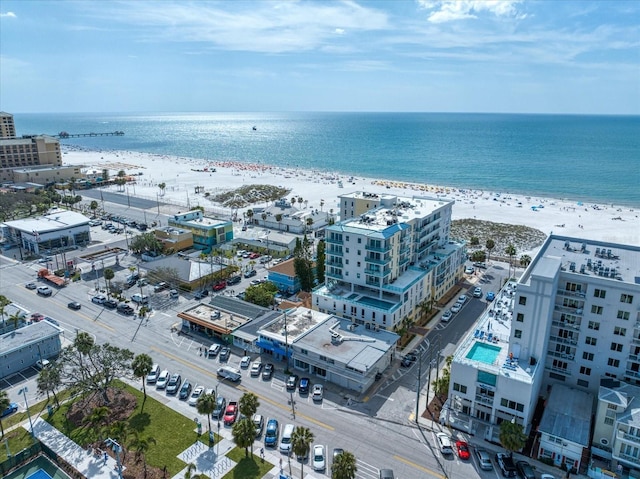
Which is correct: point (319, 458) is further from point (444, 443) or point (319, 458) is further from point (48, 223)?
point (48, 223)

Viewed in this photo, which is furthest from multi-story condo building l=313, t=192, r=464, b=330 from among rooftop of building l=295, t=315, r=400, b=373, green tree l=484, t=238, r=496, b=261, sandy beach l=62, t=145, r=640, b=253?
sandy beach l=62, t=145, r=640, b=253

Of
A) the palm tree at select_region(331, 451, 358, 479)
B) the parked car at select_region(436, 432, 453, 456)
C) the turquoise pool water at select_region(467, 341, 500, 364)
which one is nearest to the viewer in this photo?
the palm tree at select_region(331, 451, 358, 479)

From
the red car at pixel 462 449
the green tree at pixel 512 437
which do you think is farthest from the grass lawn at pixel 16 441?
the green tree at pixel 512 437

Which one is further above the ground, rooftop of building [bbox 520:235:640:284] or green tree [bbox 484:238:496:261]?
rooftop of building [bbox 520:235:640:284]

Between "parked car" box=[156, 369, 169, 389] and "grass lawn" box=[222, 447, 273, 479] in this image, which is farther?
"parked car" box=[156, 369, 169, 389]

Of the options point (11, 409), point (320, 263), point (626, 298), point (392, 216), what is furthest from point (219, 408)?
point (626, 298)

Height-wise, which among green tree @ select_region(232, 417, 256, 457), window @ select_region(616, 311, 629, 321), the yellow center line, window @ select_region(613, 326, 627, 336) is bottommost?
the yellow center line

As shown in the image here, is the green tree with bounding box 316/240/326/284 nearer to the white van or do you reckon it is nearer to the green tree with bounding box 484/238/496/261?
the white van
